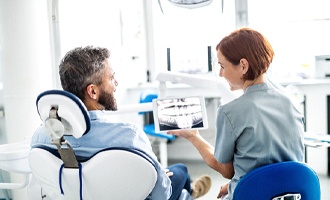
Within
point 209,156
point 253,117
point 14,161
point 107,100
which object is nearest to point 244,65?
point 253,117

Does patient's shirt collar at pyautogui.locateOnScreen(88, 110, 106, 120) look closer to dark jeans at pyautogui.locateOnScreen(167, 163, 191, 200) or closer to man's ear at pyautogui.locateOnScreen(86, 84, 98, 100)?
man's ear at pyautogui.locateOnScreen(86, 84, 98, 100)

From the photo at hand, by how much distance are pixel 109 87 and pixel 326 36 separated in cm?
309

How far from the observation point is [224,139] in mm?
1364

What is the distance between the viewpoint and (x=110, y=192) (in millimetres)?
1245

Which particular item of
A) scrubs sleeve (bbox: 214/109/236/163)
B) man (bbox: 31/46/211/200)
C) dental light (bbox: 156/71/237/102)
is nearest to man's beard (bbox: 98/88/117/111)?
man (bbox: 31/46/211/200)

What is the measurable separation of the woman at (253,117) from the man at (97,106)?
279mm

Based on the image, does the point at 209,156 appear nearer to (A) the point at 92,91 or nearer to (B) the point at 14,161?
(A) the point at 92,91

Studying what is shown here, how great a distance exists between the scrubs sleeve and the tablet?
11.2 inches

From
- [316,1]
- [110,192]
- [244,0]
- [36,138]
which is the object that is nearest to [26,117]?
[36,138]

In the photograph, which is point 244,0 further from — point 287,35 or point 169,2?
point 169,2

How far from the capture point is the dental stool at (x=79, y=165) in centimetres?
112

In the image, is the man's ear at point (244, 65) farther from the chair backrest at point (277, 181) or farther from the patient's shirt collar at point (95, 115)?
the patient's shirt collar at point (95, 115)

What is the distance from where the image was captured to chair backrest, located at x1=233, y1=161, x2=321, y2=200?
4.04 ft

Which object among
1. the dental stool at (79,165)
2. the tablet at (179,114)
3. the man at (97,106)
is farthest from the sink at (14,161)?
the tablet at (179,114)
